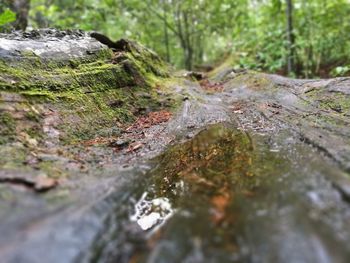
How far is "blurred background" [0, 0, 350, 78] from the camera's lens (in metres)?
9.03

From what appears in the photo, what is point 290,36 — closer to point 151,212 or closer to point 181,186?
point 181,186

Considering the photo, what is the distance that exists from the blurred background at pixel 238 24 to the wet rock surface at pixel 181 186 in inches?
127

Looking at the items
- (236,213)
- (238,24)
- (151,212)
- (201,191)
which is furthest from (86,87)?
(238,24)

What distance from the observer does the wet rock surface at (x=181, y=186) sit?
177cm

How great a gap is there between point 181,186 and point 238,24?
1205cm

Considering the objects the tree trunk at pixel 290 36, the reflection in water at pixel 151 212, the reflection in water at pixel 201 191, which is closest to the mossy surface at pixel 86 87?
the reflection in water at pixel 201 191

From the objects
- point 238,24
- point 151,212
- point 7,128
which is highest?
point 238,24

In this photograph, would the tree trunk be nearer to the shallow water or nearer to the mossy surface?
the mossy surface

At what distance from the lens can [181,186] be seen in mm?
2879

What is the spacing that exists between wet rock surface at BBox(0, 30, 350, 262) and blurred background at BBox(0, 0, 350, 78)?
321cm

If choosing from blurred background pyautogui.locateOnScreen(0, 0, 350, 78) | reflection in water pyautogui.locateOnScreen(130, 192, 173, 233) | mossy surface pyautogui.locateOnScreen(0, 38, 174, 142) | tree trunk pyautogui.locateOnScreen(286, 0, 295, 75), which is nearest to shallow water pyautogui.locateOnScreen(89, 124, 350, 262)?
reflection in water pyautogui.locateOnScreen(130, 192, 173, 233)

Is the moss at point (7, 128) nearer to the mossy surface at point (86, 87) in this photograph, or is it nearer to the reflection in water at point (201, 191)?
the mossy surface at point (86, 87)

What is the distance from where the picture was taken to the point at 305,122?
389 centimetres

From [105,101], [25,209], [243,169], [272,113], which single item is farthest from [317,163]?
[105,101]
